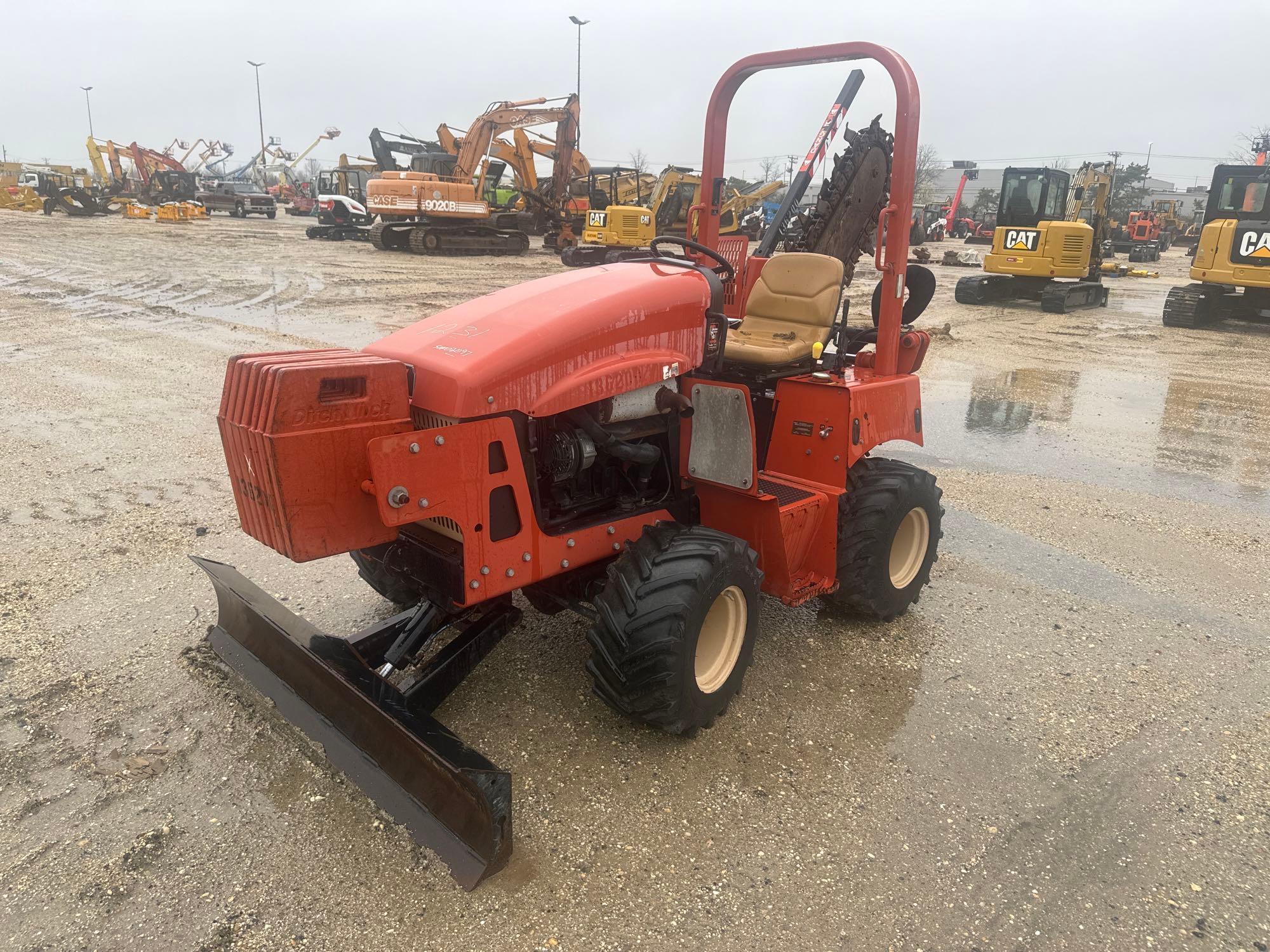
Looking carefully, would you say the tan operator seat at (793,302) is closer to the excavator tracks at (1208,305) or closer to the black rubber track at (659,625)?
the black rubber track at (659,625)

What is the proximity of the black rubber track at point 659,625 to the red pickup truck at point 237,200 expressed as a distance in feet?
134

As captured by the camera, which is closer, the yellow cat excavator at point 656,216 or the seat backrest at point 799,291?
the seat backrest at point 799,291

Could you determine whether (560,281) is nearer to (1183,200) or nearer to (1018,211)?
(1018,211)

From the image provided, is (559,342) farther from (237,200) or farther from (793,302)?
(237,200)

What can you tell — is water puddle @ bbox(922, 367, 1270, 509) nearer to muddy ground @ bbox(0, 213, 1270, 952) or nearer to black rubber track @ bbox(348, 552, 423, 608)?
muddy ground @ bbox(0, 213, 1270, 952)

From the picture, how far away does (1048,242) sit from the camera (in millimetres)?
16156

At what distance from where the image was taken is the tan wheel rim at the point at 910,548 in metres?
3.96

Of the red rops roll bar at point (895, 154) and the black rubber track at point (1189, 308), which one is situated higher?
the red rops roll bar at point (895, 154)

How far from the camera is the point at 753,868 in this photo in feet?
8.02

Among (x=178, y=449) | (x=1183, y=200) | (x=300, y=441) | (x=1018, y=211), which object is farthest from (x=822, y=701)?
(x=1183, y=200)

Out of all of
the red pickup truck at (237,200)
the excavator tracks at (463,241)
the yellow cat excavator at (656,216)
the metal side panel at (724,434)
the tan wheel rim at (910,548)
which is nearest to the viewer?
the metal side panel at (724,434)

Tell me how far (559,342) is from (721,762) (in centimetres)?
152

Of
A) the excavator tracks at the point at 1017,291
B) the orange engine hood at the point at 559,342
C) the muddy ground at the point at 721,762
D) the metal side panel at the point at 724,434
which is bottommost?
the muddy ground at the point at 721,762

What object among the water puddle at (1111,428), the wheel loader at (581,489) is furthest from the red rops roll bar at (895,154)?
the water puddle at (1111,428)
